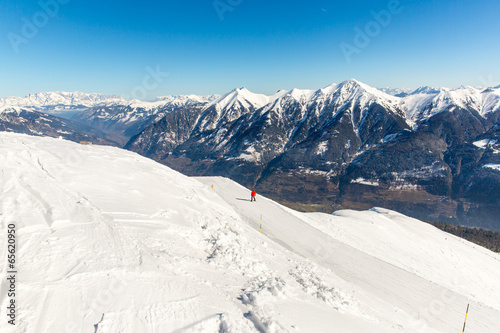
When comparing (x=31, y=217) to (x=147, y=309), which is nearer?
(x=147, y=309)

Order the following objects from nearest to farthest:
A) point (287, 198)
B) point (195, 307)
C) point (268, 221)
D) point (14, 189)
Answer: point (195, 307), point (14, 189), point (268, 221), point (287, 198)

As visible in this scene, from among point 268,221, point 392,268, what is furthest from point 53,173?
point 392,268

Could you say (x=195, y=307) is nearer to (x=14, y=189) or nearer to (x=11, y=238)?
(x=11, y=238)

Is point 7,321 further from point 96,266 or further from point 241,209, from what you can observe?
point 241,209

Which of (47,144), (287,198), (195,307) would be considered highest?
(47,144)

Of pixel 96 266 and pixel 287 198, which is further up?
pixel 96 266

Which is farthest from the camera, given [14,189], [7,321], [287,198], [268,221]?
[287,198]
